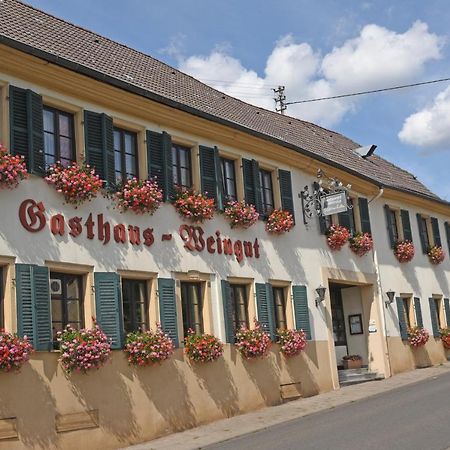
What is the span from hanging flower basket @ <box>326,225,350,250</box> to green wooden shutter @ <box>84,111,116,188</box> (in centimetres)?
745

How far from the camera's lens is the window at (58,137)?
12.3m

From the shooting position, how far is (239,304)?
1563cm

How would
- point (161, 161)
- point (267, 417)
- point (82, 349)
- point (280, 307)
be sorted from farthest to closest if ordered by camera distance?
point (280, 307)
point (161, 161)
point (267, 417)
point (82, 349)

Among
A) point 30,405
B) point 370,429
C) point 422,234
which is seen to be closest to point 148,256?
point 30,405

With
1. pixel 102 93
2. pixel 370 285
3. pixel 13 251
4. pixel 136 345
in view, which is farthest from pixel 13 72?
pixel 370 285

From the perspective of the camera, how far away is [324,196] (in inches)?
710

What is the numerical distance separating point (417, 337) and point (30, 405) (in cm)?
1392

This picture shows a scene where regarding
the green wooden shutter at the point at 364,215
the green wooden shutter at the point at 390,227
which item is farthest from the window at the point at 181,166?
the green wooden shutter at the point at 390,227

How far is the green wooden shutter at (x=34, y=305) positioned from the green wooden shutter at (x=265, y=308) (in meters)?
5.58

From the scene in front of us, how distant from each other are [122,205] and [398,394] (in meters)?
7.39

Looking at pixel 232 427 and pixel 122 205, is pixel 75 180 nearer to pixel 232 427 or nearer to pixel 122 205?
pixel 122 205

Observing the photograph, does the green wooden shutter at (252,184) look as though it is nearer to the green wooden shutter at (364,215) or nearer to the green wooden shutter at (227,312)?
the green wooden shutter at (227,312)

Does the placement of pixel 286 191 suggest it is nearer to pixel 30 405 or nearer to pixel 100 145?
pixel 100 145

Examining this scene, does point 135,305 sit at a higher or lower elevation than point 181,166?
lower
